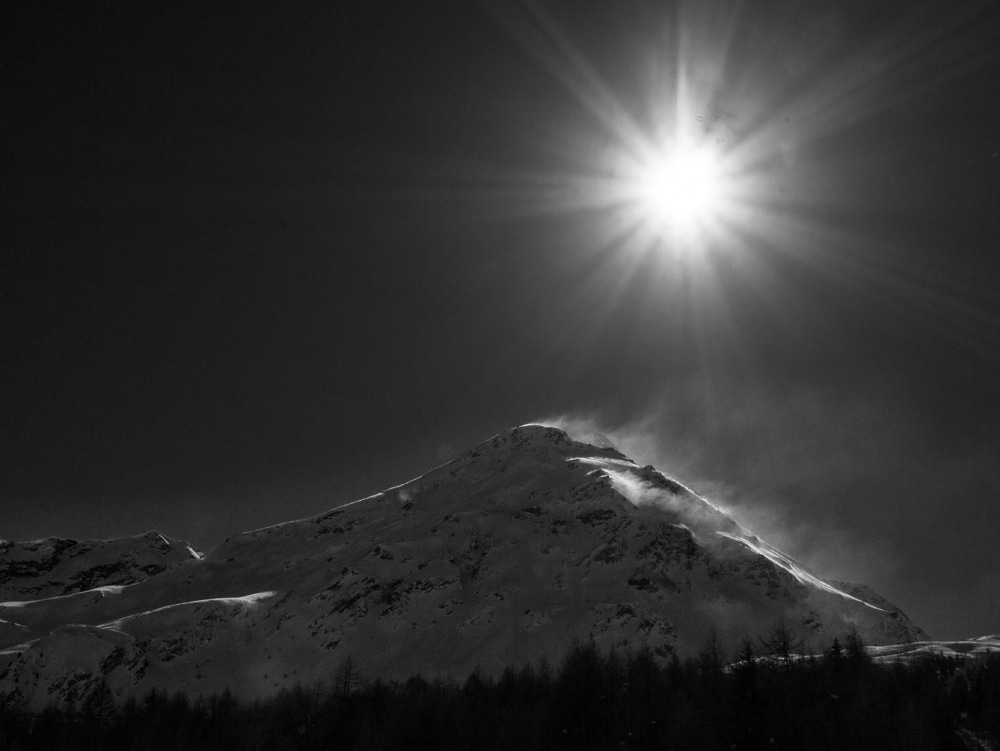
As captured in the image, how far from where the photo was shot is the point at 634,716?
67.0 m

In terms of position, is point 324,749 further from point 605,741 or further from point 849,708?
point 849,708

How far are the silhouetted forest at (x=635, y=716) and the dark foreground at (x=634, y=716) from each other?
0.47 ft

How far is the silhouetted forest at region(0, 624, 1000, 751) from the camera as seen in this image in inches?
2301

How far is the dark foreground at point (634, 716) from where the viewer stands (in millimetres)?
58438

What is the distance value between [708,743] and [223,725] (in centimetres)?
5006

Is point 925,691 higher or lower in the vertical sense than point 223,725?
higher

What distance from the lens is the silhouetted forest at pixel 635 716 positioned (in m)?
58.4

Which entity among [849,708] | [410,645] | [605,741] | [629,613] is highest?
[629,613]

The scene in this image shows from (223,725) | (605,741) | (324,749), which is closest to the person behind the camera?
(605,741)

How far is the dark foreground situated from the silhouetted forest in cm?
14

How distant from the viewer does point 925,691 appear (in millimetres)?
65000

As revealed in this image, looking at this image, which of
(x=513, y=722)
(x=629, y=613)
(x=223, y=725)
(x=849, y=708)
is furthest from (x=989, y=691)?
(x=629, y=613)

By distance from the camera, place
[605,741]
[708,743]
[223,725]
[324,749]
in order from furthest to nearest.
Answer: [223,725] < [324,749] < [605,741] < [708,743]

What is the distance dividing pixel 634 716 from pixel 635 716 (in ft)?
0.29
